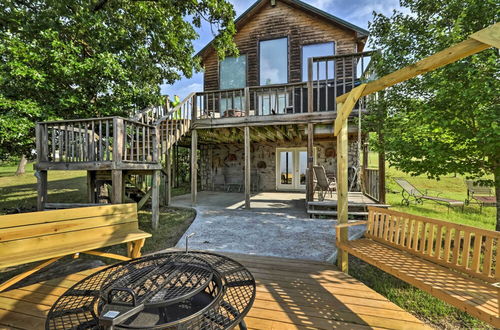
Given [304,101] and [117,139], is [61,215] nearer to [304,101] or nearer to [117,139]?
[117,139]

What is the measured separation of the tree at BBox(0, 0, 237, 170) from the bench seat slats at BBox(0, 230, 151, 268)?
361 cm

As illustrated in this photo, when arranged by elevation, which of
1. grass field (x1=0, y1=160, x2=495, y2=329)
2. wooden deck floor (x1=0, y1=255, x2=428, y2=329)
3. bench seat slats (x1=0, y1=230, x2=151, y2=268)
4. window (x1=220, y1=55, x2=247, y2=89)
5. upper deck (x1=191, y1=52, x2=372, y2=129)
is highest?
window (x1=220, y1=55, x2=247, y2=89)

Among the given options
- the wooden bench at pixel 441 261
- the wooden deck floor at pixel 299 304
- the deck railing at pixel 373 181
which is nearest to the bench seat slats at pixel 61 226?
the wooden deck floor at pixel 299 304

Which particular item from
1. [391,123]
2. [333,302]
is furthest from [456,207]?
[333,302]

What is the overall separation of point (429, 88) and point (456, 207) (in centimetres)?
610

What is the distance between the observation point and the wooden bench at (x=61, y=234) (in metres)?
2.28

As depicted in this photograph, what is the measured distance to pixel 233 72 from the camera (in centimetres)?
987

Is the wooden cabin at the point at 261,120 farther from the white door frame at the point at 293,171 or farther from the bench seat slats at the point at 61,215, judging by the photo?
the bench seat slats at the point at 61,215

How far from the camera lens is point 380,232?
9.55 feet

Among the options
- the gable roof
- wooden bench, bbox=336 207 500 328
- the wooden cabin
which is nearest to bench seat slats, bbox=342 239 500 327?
wooden bench, bbox=336 207 500 328

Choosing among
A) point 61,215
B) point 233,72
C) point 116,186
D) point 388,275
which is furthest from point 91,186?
point 233,72

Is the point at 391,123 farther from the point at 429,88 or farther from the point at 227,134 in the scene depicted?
the point at 227,134

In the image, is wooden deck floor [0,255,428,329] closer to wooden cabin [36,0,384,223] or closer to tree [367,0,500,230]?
wooden cabin [36,0,384,223]

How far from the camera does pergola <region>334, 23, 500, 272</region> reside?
66.9 inches
